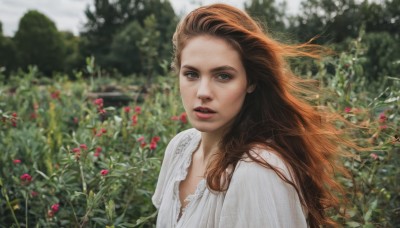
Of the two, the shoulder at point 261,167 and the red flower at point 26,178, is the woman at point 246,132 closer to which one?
the shoulder at point 261,167

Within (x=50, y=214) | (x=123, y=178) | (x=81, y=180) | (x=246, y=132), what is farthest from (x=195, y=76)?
(x=81, y=180)

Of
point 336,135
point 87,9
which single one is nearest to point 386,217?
point 336,135

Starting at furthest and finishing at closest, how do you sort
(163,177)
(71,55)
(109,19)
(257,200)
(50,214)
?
(109,19), (71,55), (163,177), (50,214), (257,200)

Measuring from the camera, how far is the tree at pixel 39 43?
1205 inches

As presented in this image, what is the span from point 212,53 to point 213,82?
0.36 feet

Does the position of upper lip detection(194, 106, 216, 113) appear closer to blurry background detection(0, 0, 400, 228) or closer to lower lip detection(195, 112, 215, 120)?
lower lip detection(195, 112, 215, 120)

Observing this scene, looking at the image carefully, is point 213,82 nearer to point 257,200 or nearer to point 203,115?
point 203,115

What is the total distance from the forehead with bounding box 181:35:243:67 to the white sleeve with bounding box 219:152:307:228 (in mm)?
406

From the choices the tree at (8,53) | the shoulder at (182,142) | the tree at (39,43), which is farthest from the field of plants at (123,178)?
the tree at (39,43)

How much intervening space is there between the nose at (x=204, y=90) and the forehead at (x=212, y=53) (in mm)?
63

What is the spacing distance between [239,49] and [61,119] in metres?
2.86

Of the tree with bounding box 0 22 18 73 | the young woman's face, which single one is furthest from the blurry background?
the tree with bounding box 0 22 18 73

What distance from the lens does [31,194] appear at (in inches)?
88.2

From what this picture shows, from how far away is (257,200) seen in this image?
1.38 metres
